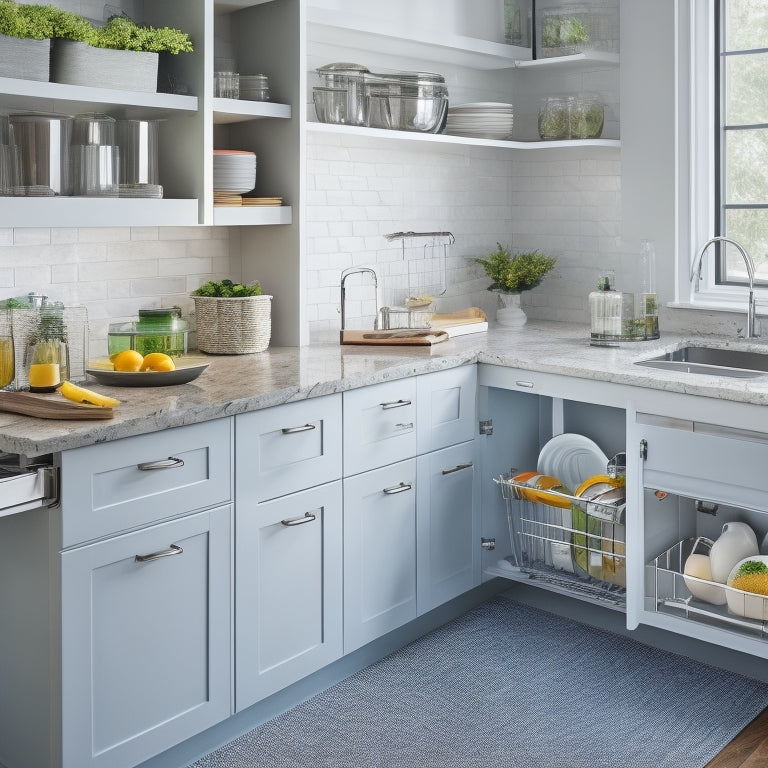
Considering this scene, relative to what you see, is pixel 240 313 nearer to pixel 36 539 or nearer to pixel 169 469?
pixel 169 469

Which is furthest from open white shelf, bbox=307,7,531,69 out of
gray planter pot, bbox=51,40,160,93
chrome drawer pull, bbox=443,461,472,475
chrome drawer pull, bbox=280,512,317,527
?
chrome drawer pull, bbox=280,512,317,527

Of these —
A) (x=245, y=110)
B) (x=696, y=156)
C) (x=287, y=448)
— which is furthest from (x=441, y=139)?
(x=287, y=448)

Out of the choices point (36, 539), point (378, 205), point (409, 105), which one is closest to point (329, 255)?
point (378, 205)

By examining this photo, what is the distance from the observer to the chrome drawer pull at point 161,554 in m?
2.35

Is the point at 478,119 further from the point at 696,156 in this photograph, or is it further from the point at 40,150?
the point at 40,150

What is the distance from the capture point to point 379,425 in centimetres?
305

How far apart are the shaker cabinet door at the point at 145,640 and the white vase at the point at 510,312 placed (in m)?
1.86

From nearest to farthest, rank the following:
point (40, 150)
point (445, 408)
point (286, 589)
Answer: point (40, 150) → point (286, 589) → point (445, 408)

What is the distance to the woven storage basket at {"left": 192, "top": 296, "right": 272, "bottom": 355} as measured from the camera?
10.6 ft

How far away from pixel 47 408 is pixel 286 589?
0.86m

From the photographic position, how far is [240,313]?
127 inches

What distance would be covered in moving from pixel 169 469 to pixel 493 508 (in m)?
1.47

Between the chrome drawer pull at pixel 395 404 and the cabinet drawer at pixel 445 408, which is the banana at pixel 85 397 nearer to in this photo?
the chrome drawer pull at pixel 395 404

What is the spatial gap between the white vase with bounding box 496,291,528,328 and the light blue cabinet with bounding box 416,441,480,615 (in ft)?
2.71
